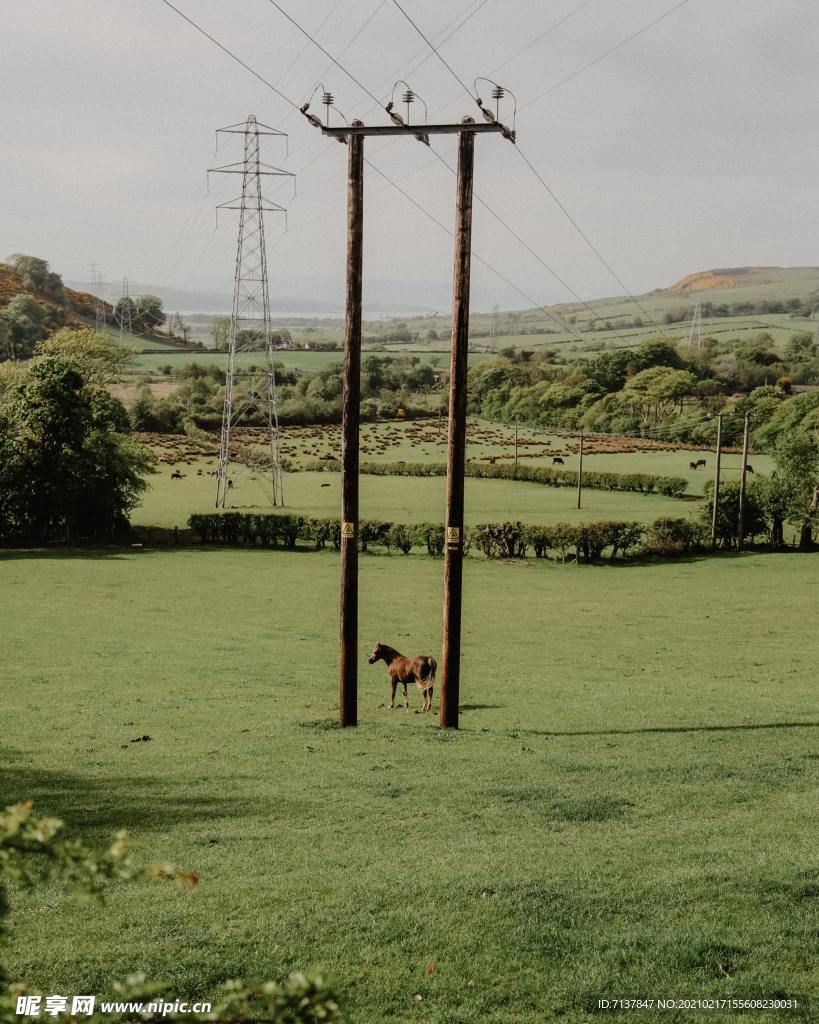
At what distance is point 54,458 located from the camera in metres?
63.4

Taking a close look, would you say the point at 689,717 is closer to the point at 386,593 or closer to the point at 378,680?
the point at 378,680

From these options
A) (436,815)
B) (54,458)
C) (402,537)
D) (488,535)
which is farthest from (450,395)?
(54,458)

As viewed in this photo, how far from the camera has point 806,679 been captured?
2783cm

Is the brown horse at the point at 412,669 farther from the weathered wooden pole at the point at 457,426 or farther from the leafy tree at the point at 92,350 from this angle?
the leafy tree at the point at 92,350

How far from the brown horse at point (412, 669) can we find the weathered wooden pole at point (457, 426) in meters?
1.72

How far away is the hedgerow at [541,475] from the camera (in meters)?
95.6

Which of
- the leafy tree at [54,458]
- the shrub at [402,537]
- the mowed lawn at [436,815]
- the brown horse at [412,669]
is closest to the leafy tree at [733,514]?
the shrub at [402,537]

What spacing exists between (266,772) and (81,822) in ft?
12.5

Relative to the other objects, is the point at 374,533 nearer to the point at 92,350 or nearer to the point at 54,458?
the point at 54,458

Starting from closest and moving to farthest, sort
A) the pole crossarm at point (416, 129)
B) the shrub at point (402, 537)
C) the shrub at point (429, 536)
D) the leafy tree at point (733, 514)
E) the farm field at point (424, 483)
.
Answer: the pole crossarm at point (416, 129) → the shrub at point (429, 536) → the shrub at point (402, 537) → the leafy tree at point (733, 514) → the farm field at point (424, 483)

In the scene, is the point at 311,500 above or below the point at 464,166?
below

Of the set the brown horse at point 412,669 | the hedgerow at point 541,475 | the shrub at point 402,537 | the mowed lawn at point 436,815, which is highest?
the hedgerow at point 541,475

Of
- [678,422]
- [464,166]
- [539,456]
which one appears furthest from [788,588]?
[678,422]

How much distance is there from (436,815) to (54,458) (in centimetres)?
5534
